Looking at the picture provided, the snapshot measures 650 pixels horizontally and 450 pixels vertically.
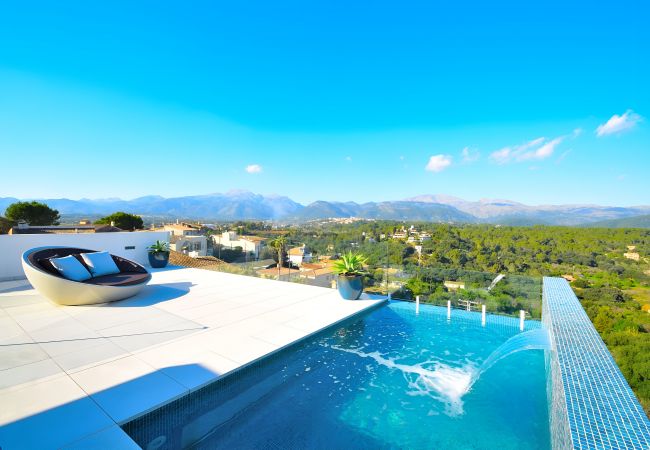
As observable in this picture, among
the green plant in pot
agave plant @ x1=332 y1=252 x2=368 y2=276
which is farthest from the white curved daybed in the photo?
agave plant @ x1=332 y1=252 x2=368 y2=276

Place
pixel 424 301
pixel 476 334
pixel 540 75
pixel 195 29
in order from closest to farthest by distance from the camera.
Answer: pixel 476 334 → pixel 424 301 → pixel 195 29 → pixel 540 75

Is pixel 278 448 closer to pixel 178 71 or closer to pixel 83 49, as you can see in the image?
pixel 83 49

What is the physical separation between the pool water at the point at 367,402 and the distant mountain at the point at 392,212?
7394 cm

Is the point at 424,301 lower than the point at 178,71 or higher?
lower

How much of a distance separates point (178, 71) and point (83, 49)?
11.9 feet

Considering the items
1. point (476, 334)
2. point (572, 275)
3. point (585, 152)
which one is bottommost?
point (572, 275)

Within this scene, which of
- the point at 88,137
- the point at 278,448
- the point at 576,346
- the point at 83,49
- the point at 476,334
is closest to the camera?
the point at 278,448

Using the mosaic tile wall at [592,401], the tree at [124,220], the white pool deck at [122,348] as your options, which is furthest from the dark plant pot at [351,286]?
the tree at [124,220]

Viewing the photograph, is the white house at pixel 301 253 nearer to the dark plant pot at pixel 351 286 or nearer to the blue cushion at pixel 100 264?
the dark plant pot at pixel 351 286

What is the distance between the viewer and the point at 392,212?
90.2 metres

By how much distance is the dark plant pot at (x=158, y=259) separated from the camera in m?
9.31

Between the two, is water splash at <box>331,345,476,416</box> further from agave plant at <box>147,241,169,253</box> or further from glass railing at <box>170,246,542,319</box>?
agave plant at <box>147,241,169,253</box>

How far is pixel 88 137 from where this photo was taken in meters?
29.3

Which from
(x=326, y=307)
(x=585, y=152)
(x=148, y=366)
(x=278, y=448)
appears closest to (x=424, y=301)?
(x=326, y=307)
